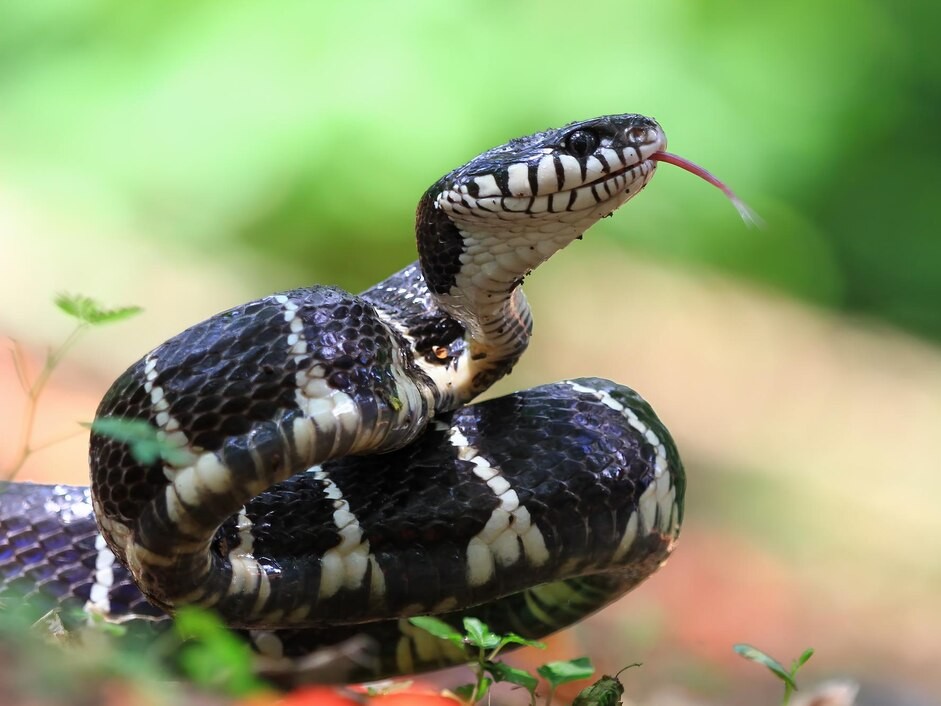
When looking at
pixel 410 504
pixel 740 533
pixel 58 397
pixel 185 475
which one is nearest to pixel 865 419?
pixel 740 533

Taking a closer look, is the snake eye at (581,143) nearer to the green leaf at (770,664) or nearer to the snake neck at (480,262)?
the snake neck at (480,262)

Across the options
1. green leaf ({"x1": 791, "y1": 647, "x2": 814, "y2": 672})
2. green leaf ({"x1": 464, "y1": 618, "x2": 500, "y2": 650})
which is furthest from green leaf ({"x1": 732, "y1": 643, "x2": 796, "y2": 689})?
green leaf ({"x1": 464, "y1": 618, "x2": 500, "y2": 650})

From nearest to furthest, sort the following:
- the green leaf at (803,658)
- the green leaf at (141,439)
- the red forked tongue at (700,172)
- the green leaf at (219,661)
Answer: the green leaf at (219,661), the green leaf at (141,439), the green leaf at (803,658), the red forked tongue at (700,172)

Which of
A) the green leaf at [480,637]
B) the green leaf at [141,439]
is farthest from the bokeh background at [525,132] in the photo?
the green leaf at [141,439]

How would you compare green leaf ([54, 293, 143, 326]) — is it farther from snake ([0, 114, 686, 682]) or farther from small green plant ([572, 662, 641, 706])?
small green plant ([572, 662, 641, 706])

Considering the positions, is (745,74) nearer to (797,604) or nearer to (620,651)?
(797,604)

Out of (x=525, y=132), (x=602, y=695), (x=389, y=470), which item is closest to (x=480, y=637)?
(x=602, y=695)

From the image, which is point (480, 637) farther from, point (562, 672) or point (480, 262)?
point (480, 262)
